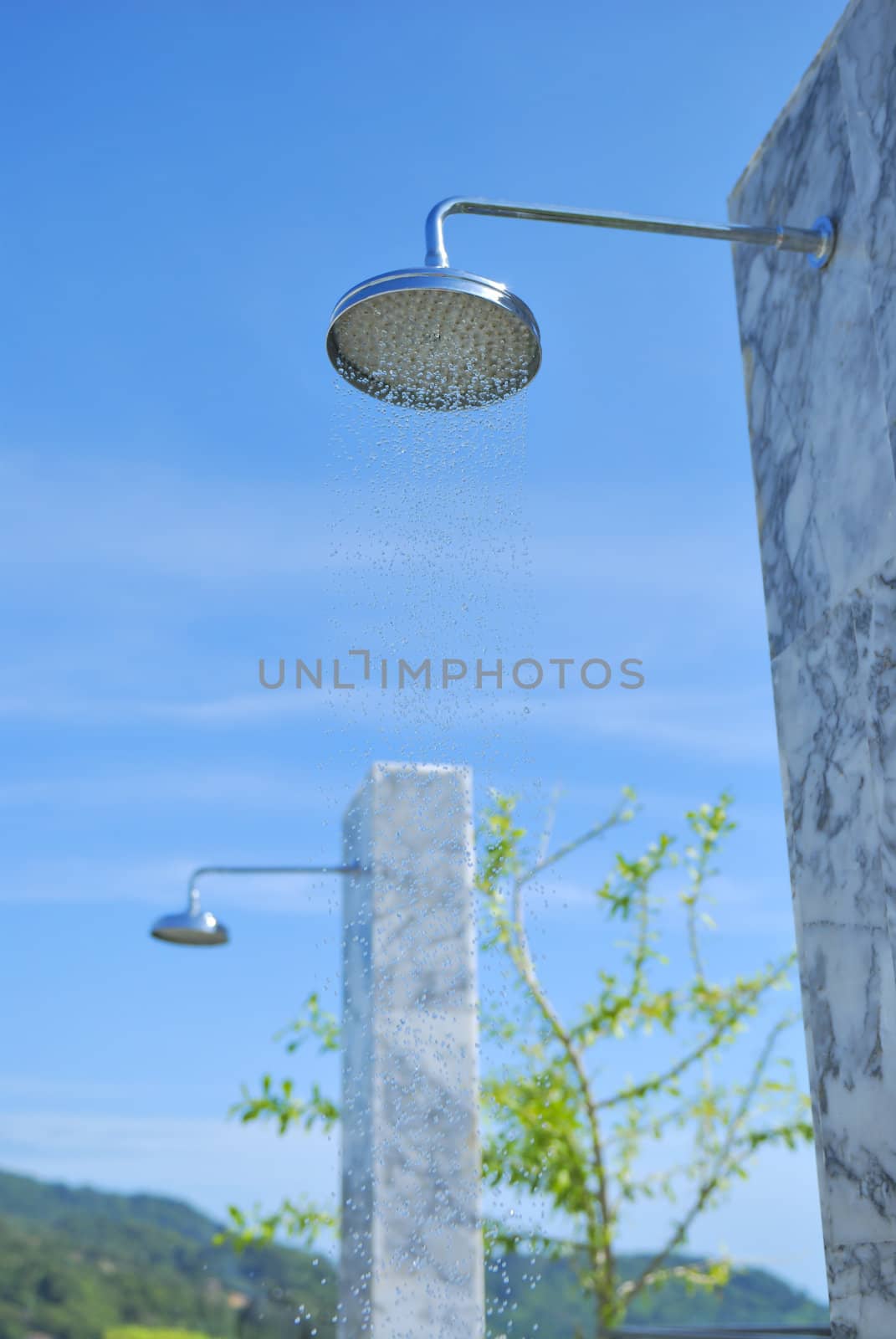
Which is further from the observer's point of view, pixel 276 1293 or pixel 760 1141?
pixel 276 1293

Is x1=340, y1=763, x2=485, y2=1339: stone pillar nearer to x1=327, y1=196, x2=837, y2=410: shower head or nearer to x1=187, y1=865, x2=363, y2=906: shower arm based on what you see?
x1=187, y1=865, x2=363, y2=906: shower arm

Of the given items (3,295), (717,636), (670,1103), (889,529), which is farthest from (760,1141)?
(3,295)

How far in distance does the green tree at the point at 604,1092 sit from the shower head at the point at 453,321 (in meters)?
3.00

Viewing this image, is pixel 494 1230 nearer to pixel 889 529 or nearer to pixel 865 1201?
pixel 865 1201

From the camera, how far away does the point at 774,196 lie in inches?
67.4

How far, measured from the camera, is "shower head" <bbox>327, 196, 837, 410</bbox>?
1.51 meters

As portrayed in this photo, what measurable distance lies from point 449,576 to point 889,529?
1.25 metres

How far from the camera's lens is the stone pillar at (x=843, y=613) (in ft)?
4.43

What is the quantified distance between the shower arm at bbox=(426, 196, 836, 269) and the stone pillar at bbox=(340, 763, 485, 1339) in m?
2.95

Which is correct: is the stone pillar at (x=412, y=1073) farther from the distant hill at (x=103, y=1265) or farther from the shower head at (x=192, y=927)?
the distant hill at (x=103, y=1265)

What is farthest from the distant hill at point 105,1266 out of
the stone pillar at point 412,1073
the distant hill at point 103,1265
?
the stone pillar at point 412,1073

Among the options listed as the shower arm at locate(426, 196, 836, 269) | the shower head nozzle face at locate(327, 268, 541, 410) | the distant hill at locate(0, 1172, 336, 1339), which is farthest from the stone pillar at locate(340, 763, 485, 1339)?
the distant hill at locate(0, 1172, 336, 1339)

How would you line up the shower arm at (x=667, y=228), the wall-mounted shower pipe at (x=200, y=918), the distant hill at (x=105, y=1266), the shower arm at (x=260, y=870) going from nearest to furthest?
the shower arm at (x=667, y=228) < the shower arm at (x=260, y=870) < the wall-mounted shower pipe at (x=200, y=918) < the distant hill at (x=105, y=1266)

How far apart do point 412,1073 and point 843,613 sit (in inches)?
127
